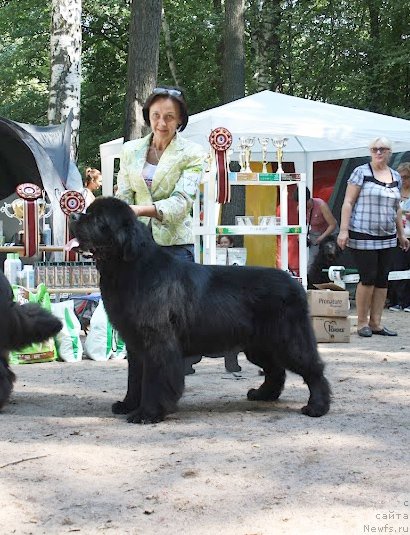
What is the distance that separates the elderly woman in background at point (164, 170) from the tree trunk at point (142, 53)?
6138 mm

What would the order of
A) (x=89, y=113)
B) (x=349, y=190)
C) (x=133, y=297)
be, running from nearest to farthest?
(x=133, y=297) → (x=349, y=190) → (x=89, y=113)

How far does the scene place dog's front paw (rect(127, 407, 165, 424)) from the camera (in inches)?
158

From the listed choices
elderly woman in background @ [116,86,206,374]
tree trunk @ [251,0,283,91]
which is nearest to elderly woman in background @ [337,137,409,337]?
elderly woman in background @ [116,86,206,374]

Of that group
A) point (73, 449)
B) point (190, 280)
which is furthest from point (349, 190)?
point (73, 449)

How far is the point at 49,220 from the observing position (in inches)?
347

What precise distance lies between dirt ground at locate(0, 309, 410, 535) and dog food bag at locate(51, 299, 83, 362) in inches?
44.1

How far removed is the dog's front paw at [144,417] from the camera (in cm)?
401

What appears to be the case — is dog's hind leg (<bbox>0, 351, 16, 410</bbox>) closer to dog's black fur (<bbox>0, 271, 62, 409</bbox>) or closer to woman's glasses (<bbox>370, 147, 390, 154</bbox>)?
dog's black fur (<bbox>0, 271, 62, 409</bbox>)

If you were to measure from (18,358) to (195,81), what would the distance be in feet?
54.1

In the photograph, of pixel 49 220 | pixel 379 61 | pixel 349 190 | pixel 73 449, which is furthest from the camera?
pixel 379 61

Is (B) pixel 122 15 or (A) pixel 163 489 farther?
(B) pixel 122 15

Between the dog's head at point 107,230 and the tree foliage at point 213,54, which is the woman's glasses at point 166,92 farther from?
the tree foliage at point 213,54

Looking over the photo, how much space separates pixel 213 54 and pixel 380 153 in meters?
14.9

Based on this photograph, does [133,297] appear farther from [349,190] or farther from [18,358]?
[349,190]
